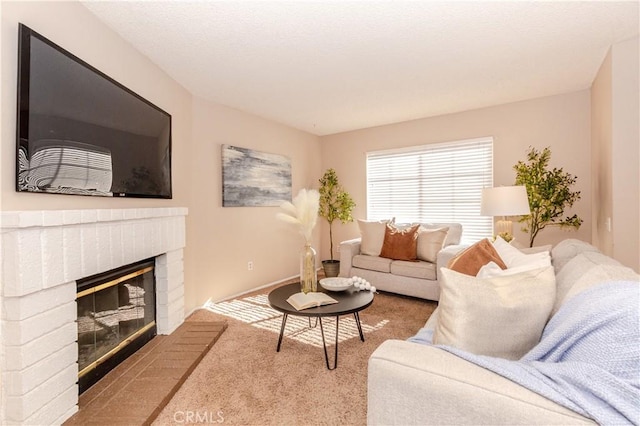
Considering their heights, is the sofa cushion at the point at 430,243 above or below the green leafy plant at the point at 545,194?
below

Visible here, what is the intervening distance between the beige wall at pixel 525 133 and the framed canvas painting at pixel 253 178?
5.29 feet

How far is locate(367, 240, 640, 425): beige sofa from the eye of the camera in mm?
765

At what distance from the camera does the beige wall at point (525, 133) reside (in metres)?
3.49

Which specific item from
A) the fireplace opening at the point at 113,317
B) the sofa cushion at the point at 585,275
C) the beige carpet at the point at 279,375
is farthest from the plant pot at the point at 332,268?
the sofa cushion at the point at 585,275

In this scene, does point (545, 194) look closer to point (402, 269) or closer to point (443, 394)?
point (402, 269)

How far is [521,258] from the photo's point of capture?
1.60 metres

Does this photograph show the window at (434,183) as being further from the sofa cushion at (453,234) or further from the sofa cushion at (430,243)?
the sofa cushion at (430,243)

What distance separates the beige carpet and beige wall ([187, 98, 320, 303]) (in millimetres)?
637

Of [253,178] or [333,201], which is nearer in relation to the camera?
[253,178]

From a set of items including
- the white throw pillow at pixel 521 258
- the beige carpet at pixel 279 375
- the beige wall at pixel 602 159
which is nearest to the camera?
the white throw pillow at pixel 521 258

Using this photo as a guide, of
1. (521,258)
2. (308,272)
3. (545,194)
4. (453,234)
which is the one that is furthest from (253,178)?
(545,194)

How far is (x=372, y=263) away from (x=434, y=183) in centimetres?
156

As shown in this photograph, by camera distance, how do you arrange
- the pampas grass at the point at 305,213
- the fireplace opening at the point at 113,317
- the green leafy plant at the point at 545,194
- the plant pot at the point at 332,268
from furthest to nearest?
the plant pot at the point at 332,268
the green leafy plant at the point at 545,194
the pampas grass at the point at 305,213
the fireplace opening at the point at 113,317

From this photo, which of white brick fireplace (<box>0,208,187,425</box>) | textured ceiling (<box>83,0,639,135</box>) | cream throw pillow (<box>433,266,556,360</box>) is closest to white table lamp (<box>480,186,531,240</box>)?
→ textured ceiling (<box>83,0,639,135</box>)
